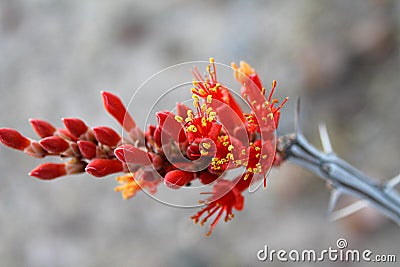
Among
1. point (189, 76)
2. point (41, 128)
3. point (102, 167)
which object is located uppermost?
point (189, 76)

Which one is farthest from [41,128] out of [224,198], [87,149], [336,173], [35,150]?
[336,173]

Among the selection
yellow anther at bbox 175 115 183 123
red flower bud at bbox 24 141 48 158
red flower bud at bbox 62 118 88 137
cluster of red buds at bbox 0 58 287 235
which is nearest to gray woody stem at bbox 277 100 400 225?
cluster of red buds at bbox 0 58 287 235

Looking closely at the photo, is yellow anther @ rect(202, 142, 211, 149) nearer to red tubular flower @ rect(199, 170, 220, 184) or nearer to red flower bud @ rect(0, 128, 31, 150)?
red tubular flower @ rect(199, 170, 220, 184)

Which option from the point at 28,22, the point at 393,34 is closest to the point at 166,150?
the point at 393,34

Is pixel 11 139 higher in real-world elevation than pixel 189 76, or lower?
lower

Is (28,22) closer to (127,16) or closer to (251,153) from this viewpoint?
(127,16)

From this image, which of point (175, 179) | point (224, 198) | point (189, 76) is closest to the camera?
point (175, 179)

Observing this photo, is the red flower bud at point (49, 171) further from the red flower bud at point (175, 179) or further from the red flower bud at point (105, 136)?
the red flower bud at point (175, 179)

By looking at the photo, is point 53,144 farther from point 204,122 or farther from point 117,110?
point 204,122

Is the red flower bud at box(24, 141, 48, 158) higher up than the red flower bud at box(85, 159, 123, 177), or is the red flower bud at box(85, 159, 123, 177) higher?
the red flower bud at box(24, 141, 48, 158)
